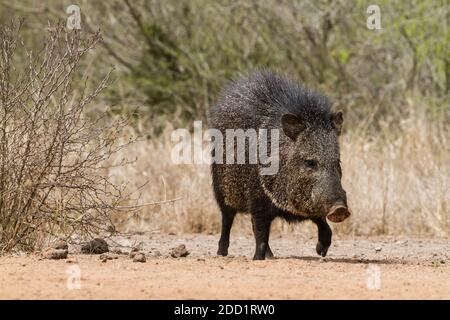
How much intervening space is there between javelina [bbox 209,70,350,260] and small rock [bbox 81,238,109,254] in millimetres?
1049

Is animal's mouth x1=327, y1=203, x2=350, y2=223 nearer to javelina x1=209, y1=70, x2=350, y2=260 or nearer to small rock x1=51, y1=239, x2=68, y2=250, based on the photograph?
javelina x1=209, y1=70, x2=350, y2=260

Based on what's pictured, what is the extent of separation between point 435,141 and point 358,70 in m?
4.48

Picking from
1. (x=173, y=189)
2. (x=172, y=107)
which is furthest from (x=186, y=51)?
(x=173, y=189)

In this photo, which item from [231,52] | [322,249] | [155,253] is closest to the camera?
[322,249]

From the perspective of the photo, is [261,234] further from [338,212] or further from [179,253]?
[338,212]

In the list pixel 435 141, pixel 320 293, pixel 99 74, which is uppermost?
pixel 99 74

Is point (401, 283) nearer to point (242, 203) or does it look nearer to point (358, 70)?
point (242, 203)

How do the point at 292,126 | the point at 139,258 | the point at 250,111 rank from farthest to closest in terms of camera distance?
the point at 250,111, the point at 292,126, the point at 139,258

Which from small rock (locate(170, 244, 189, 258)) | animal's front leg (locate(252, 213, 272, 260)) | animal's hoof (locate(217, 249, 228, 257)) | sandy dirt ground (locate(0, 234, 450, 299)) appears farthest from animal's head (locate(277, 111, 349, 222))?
animal's hoof (locate(217, 249, 228, 257))

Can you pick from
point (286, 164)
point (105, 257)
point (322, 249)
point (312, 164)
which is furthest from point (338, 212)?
point (105, 257)

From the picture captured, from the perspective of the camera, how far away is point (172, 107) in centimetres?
1524

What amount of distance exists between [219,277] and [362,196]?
14.0 ft

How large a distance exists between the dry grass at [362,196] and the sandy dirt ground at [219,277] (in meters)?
1.80

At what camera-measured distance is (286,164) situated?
725cm
